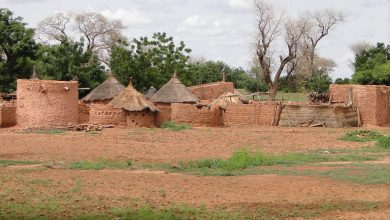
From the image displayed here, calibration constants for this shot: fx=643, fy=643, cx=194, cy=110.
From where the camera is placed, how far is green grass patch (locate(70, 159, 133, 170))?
15.1m

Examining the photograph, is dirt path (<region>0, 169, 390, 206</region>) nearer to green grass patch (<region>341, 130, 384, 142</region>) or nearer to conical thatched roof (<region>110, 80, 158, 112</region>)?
green grass patch (<region>341, 130, 384, 142</region>)

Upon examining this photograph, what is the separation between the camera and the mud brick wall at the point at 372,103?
98.8 feet

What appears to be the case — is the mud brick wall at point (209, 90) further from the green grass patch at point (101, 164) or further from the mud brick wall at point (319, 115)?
the green grass patch at point (101, 164)

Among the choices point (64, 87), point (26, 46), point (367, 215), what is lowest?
point (367, 215)

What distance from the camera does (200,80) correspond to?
2183 inches

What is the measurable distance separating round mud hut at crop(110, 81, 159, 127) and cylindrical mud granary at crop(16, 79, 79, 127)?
104 inches

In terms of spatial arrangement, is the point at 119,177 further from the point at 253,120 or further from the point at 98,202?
the point at 253,120

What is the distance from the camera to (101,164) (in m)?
15.6

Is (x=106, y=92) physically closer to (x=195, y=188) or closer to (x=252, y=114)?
(x=252, y=114)

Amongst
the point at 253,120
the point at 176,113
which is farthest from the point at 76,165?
the point at 253,120

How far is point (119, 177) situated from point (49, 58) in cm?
2850

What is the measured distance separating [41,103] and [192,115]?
7104 millimetres

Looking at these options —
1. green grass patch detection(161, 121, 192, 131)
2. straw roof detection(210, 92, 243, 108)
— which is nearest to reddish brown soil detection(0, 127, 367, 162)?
green grass patch detection(161, 121, 192, 131)

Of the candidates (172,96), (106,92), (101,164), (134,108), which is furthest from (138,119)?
(101,164)
